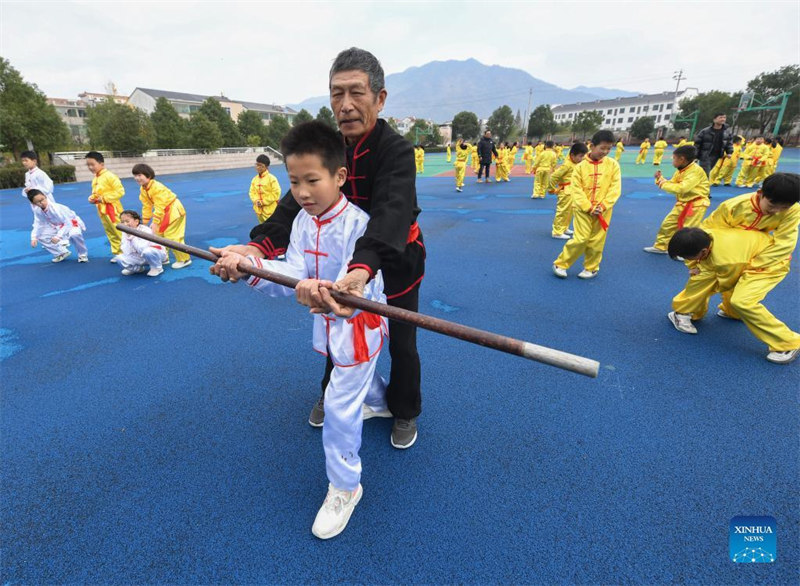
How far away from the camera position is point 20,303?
4867mm

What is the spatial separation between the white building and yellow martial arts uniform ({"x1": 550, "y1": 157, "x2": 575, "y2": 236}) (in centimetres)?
7422

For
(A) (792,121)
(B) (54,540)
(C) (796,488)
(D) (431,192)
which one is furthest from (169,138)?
(A) (792,121)

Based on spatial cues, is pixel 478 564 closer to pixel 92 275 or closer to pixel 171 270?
pixel 171 270

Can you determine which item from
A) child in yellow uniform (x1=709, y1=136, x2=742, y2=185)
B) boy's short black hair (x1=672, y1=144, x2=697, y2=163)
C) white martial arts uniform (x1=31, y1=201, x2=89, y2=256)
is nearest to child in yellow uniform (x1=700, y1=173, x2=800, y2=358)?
boy's short black hair (x1=672, y1=144, x2=697, y2=163)

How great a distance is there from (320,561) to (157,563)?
0.78 m

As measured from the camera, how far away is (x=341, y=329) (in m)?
1.66

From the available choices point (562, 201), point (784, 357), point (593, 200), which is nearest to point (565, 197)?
point (562, 201)

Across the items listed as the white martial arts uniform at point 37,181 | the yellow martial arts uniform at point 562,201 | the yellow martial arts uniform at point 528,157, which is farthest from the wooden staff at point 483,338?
the yellow martial arts uniform at point 528,157

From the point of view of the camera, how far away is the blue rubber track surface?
1.71 metres

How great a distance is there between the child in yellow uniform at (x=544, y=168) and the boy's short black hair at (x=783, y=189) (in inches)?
322

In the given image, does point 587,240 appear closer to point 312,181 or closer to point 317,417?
point 317,417

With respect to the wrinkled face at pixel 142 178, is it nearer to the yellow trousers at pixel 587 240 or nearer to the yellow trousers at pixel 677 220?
the yellow trousers at pixel 587 240

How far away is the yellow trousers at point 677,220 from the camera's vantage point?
5516 millimetres

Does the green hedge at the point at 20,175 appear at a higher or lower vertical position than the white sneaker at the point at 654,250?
higher
